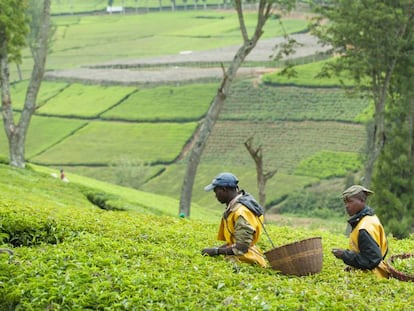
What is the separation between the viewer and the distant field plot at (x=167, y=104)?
106 m

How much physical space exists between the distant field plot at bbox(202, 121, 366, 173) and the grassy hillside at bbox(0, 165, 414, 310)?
7654 centimetres

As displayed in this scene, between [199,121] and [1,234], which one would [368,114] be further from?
[1,234]

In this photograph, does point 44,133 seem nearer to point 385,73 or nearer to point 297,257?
point 385,73

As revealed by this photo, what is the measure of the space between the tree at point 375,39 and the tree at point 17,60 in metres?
13.1

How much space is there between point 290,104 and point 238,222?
9380 cm

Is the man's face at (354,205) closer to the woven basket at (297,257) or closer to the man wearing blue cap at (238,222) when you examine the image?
the woven basket at (297,257)

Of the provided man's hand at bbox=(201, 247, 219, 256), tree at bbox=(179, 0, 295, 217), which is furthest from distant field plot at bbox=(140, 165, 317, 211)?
man's hand at bbox=(201, 247, 219, 256)

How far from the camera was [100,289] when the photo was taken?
8914 millimetres

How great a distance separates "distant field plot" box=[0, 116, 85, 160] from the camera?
329 feet

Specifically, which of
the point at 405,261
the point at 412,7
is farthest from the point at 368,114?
the point at 405,261

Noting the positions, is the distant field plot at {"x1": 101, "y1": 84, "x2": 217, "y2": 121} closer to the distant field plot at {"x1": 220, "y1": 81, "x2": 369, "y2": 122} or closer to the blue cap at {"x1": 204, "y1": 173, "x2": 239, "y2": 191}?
the distant field plot at {"x1": 220, "y1": 81, "x2": 369, "y2": 122}

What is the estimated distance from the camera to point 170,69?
130 m

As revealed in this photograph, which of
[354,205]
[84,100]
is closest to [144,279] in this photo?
[354,205]

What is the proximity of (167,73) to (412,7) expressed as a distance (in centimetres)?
9236
